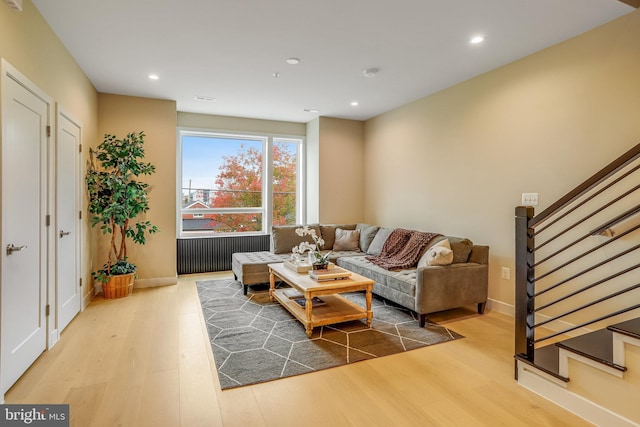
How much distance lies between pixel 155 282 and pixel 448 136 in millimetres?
4634

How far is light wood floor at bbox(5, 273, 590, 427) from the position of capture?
1.94 meters

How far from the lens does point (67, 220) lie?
338 cm

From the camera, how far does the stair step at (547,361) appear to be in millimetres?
2090

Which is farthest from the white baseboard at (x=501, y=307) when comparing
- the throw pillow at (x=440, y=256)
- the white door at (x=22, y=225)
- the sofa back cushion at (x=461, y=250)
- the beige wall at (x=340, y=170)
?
the white door at (x=22, y=225)

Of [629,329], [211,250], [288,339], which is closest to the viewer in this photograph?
[629,329]

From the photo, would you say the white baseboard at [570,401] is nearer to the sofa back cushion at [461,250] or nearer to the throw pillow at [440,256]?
the throw pillow at [440,256]

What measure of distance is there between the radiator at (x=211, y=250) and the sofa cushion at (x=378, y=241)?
6.87ft

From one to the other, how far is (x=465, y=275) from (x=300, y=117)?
393 cm

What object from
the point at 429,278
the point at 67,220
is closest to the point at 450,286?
the point at 429,278

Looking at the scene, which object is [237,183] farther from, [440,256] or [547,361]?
[547,361]

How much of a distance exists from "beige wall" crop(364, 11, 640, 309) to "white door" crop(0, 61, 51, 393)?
14.1 feet

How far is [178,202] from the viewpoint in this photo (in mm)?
5734

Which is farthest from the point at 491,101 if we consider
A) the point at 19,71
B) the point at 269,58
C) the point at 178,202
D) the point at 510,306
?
the point at 178,202

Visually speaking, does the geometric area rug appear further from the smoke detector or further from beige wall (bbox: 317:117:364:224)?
the smoke detector
